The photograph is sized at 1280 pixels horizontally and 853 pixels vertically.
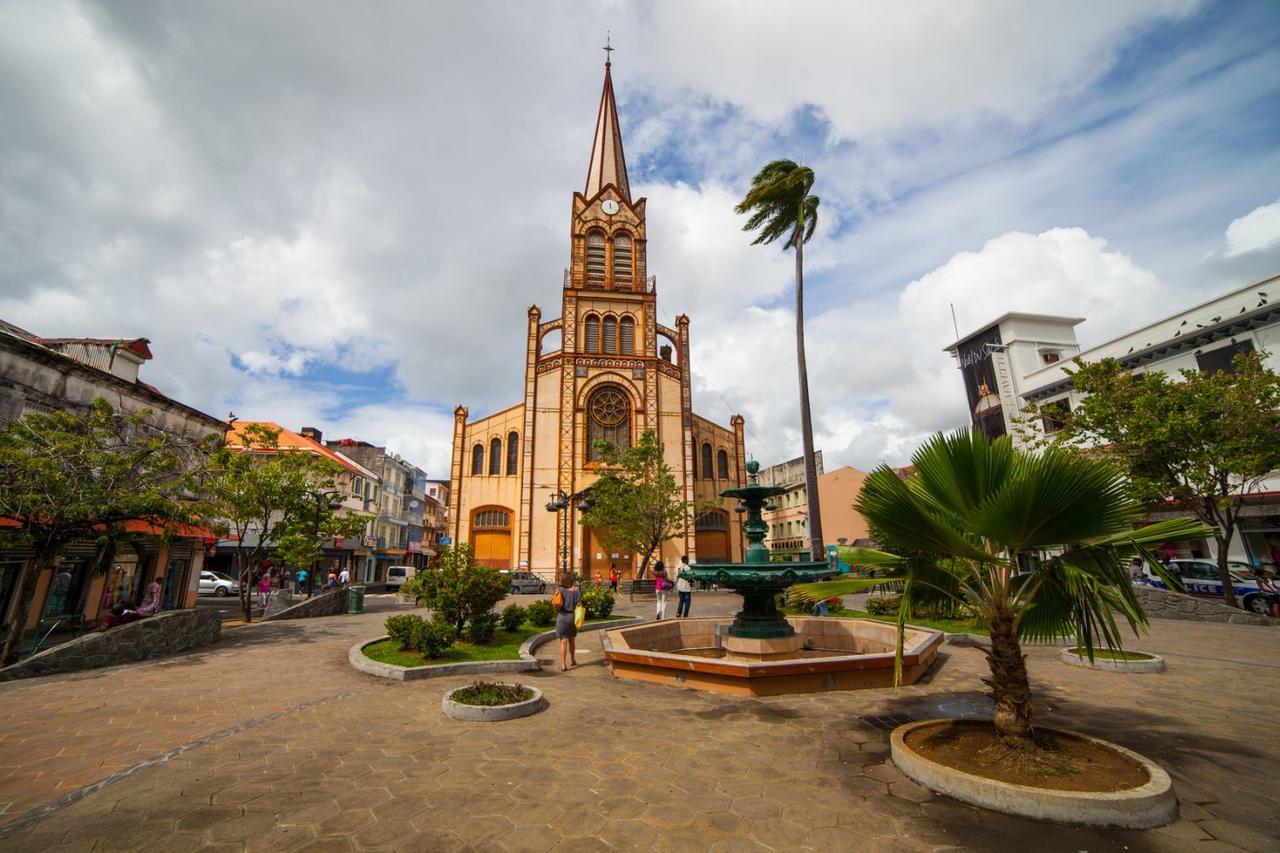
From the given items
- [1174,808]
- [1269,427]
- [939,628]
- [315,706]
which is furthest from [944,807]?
[1269,427]

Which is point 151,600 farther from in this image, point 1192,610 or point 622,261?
point 622,261

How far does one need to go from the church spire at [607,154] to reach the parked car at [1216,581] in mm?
38606

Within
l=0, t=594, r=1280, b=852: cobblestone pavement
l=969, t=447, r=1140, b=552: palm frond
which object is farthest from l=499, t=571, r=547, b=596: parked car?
l=969, t=447, r=1140, b=552: palm frond

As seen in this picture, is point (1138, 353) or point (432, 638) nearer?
point (432, 638)

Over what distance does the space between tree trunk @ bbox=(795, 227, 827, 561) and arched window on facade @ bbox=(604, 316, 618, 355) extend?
1964 cm

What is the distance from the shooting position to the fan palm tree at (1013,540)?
13.8 ft

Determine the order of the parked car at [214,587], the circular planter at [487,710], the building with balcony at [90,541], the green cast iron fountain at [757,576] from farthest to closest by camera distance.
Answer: the parked car at [214,587], the building with balcony at [90,541], the green cast iron fountain at [757,576], the circular planter at [487,710]

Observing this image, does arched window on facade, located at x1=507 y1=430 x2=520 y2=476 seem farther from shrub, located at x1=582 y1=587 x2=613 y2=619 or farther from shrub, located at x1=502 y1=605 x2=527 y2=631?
shrub, located at x1=502 y1=605 x2=527 y2=631

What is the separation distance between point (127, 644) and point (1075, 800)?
14.0 metres

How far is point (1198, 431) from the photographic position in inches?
600

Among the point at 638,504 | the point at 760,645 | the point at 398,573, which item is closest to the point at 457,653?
the point at 760,645

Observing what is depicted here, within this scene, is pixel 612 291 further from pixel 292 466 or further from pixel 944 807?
pixel 944 807

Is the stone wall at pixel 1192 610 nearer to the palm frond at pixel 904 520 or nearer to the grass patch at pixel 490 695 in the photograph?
the palm frond at pixel 904 520

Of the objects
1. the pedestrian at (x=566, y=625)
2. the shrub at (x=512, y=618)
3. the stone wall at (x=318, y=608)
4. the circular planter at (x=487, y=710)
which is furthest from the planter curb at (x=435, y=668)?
the stone wall at (x=318, y=608)
